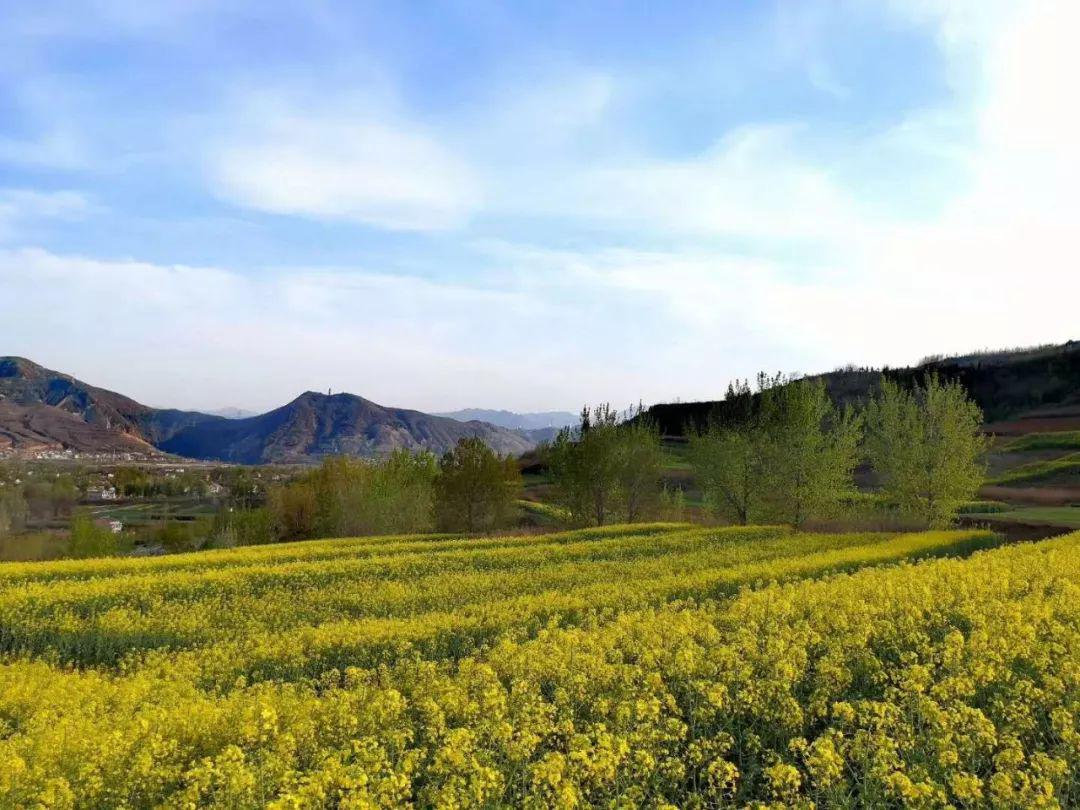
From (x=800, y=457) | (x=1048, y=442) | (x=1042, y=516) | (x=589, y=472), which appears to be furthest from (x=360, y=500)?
(x=1048, y=442)

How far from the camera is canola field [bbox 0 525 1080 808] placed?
21.0ft

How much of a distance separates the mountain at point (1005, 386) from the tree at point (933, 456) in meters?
49.1

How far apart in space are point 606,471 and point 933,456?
18.9 metres

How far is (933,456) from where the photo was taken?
124 ft

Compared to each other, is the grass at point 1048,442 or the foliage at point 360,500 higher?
the grass at point 1048,442

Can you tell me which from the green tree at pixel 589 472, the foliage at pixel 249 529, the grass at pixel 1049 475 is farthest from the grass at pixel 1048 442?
the foliage at pixel 249 529

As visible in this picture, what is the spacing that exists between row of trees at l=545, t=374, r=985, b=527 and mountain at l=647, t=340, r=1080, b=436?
42.4 meters

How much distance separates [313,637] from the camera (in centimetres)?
1388

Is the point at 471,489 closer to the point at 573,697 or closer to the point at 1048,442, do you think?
the point at 573,697

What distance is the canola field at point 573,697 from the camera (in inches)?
253

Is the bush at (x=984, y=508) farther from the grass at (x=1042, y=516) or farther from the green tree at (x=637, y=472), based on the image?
the green tree at (x=637, y=472)

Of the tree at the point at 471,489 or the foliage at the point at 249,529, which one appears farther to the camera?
the foliage at the point at 249,529

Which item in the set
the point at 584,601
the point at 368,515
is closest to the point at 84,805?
the point at 584,601

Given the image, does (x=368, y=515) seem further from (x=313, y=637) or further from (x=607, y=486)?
(x=313, y=637)
